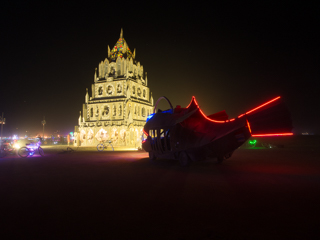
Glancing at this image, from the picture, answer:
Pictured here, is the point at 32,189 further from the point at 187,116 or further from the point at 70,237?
the point at 187,116

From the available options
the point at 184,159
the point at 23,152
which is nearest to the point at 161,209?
the point at 184,159

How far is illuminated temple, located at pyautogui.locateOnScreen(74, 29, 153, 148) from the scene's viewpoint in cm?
4856

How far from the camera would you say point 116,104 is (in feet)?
166

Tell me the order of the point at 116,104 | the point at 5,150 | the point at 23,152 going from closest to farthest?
the point at 23,152 < the point at 5,150 < the point at 116,104

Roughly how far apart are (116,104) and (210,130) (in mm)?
39775

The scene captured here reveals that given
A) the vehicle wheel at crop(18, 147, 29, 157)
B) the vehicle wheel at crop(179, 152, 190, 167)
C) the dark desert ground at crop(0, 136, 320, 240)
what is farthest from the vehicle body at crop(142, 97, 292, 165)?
the vehicle wheel at crop(18, 147, 29, 157)

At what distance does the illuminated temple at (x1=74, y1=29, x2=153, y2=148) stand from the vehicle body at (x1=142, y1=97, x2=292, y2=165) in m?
31.5

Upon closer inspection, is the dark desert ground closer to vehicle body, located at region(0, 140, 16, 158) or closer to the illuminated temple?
vehicle body, located at region(0, 140, 16, 158)

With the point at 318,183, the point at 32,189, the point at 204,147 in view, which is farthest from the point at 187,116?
the point at 32,189

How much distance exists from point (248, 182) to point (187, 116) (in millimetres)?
5965

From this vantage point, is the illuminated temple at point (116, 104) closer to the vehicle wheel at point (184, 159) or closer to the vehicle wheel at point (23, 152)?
the vehicle wheel at point (23, 152)

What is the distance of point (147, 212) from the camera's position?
17.9 ft

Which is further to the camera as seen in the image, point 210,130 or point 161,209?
point 210,130

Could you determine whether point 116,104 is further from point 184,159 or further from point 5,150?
point 184,159
